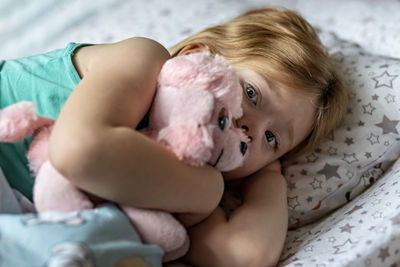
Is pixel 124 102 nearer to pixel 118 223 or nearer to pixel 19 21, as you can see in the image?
pixel 118 223

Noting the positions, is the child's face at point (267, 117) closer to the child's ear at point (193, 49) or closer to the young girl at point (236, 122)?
the young girl at point (236, 122)

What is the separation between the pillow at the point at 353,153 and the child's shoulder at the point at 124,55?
46 centimetres

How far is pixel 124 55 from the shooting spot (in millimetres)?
932

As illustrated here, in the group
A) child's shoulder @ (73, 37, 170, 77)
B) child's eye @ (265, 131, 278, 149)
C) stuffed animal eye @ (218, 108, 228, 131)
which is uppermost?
child's shoulder @ (73, 37, 170, 77)

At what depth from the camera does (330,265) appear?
88cm

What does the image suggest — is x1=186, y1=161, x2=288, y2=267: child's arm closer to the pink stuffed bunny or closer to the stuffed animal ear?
the pink stuffed bunny

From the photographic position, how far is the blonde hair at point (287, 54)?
3.61 ft

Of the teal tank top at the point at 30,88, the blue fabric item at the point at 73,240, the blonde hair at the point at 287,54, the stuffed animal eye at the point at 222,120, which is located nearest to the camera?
the blue fabric item at the point at 73,240

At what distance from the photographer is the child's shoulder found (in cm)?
92

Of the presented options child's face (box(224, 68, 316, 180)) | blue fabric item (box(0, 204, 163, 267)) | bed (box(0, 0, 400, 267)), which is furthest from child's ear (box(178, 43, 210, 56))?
blue fabric item (box(0, 204, 163, 267))

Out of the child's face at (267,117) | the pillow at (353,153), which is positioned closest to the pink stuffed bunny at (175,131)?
the child's face at (267,117)

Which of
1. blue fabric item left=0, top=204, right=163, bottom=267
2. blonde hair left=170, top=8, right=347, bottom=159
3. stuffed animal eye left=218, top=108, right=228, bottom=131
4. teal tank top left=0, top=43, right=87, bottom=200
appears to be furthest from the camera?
blonde hair left=170, top=8, right=347, bottom=159

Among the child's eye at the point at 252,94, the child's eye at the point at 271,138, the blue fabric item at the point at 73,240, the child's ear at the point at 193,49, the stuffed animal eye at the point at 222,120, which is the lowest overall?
the child's eye at the point at 271,138

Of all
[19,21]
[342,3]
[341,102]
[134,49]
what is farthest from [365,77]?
[19,21]
